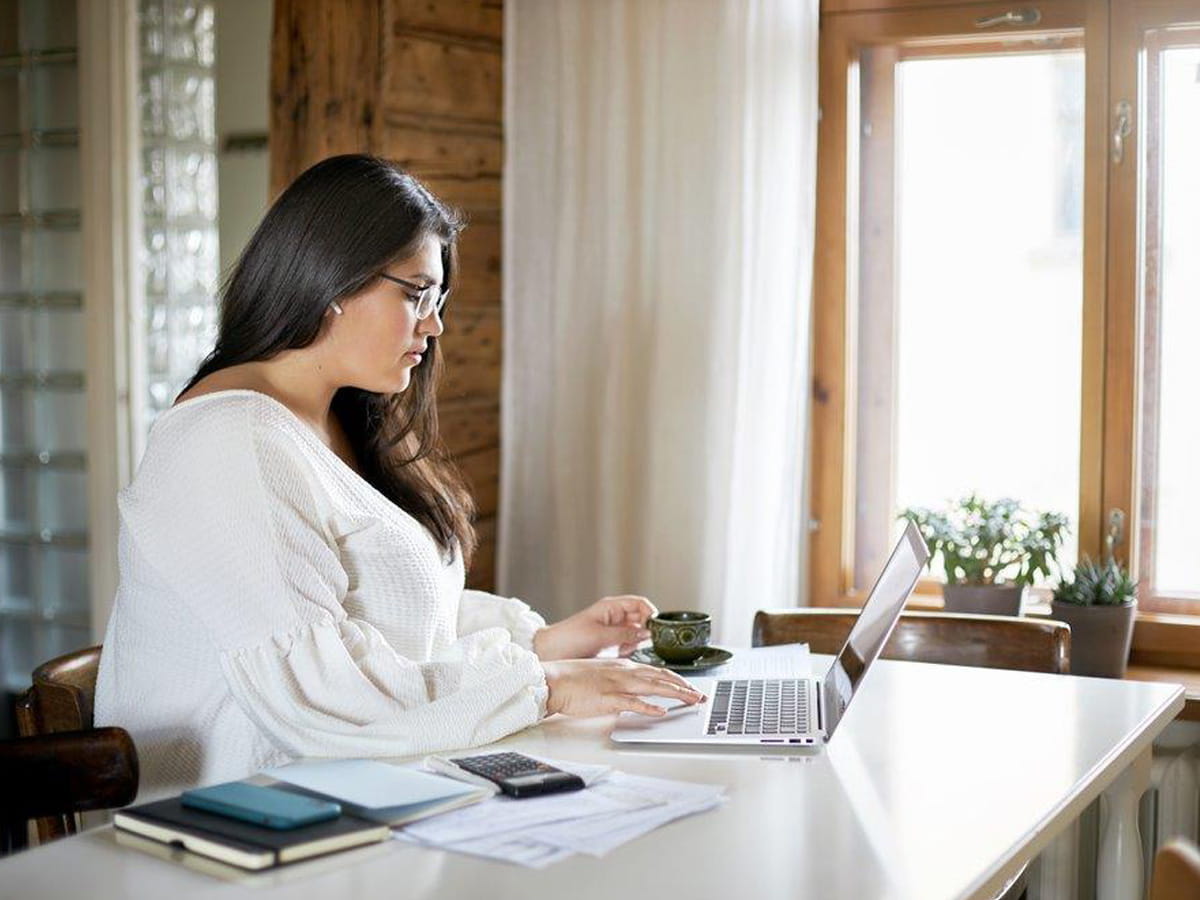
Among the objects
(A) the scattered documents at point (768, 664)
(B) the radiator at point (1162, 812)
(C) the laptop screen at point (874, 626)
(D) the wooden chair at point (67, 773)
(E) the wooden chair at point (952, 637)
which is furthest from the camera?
(B) the radiator at point (1162, 812)

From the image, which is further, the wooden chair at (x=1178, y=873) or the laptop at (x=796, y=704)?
the laptop at (x=796, y=704)

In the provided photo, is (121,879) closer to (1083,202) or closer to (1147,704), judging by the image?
(1147,704)

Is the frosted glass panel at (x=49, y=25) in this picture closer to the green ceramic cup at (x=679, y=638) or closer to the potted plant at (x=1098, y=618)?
the green ceramic cup at (x=679, y=638)

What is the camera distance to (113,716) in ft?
6.15

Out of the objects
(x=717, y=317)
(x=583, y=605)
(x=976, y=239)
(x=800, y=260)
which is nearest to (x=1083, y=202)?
(x=976, y=239)

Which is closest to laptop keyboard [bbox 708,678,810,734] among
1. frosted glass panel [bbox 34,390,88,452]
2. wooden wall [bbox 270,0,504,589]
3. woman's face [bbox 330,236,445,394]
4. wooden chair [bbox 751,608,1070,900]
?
wooden chair [bbox 751,608,1070,900]

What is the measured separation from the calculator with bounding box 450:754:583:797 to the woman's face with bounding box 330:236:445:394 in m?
0.61

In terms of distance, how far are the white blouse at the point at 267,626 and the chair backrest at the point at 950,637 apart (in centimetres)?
73

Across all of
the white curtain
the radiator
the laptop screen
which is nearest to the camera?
the laptop screen

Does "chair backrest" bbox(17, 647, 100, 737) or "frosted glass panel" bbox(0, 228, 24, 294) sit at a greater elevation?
"frosted glass panel" bbox(0, 228, 24, 294)

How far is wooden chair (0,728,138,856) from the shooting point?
1565 millimetres

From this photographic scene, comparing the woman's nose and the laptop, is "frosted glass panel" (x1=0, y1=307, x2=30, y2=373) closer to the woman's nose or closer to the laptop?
the woman's nose

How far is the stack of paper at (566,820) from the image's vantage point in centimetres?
136

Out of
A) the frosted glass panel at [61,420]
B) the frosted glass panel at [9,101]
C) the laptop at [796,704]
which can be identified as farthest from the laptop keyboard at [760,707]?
the frosted glass panel at [9,101]
